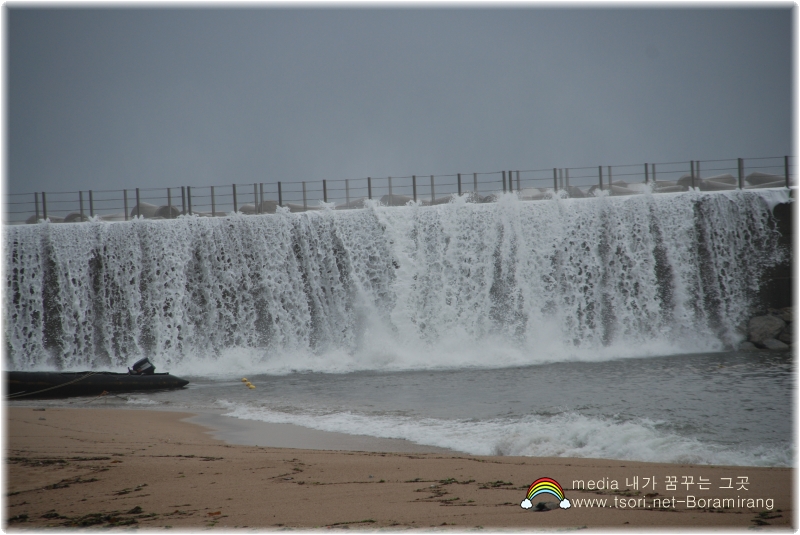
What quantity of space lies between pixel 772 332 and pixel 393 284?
34.0ft

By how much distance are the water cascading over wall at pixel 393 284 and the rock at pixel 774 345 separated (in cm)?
93

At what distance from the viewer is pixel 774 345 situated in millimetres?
16375

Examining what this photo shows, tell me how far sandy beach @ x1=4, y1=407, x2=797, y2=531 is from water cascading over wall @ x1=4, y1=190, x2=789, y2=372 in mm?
11113

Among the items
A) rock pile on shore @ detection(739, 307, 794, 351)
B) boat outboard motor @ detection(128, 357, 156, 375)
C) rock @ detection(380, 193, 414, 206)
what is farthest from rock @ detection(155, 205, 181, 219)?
rock pile on shore @ detection(739, 307, 794, 351)

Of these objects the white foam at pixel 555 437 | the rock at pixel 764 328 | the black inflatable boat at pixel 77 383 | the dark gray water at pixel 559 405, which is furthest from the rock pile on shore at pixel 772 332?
the black inflatable boat at pixel 77 383

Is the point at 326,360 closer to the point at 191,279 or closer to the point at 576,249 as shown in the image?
the point at 191,279

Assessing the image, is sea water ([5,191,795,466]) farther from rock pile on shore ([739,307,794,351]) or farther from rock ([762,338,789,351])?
rock ([762,338,789,351])

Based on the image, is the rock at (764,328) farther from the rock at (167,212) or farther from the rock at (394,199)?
the rock at (167,212)

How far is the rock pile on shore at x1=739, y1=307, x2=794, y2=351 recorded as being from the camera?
1642cm

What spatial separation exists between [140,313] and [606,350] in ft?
43.1

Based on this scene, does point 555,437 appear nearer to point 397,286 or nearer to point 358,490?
point 358,490

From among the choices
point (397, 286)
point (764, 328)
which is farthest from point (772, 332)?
point (397, 286)

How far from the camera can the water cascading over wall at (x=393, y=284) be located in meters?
17.4

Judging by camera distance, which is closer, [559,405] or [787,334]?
[559,405]
